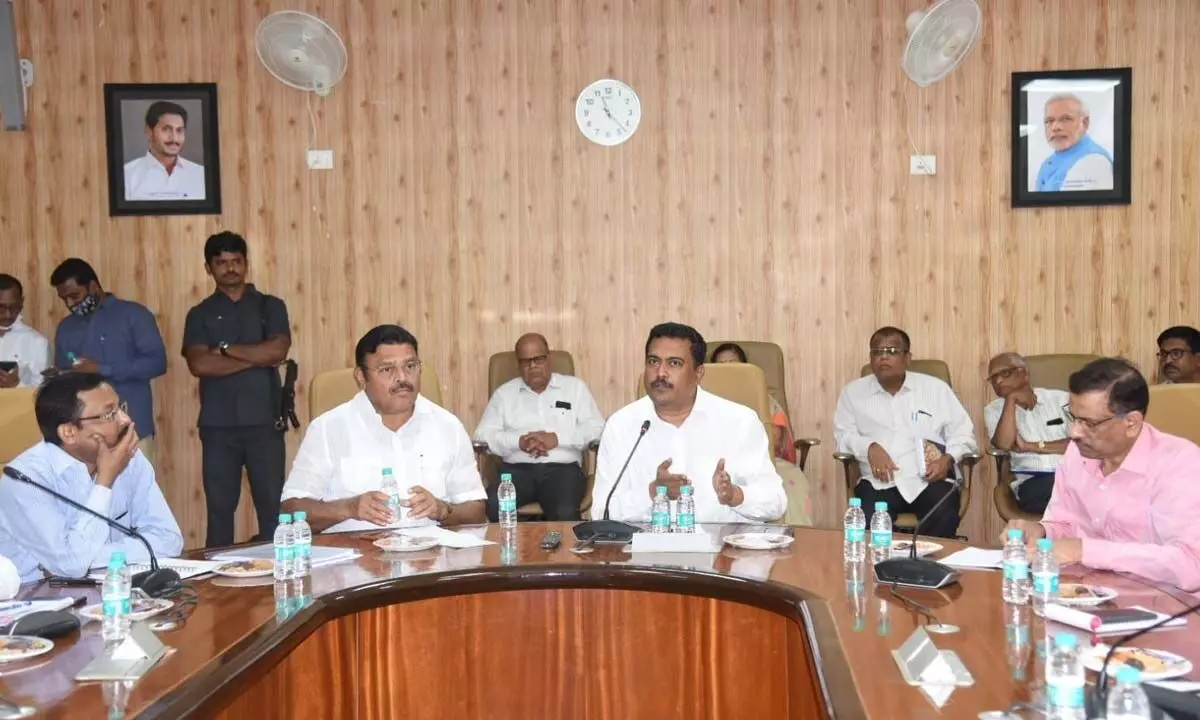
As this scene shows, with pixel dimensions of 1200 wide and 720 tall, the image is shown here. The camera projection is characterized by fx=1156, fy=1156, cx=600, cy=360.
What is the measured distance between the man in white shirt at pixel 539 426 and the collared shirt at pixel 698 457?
1537mm

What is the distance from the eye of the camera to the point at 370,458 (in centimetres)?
347

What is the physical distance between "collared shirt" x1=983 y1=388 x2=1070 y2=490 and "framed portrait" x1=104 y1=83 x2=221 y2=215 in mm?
3994

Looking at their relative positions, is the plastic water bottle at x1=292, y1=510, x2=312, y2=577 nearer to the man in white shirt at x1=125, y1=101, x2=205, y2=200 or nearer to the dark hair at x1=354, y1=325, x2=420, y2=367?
the dark hair at x1=354, y1=325, x2=420, y2=367

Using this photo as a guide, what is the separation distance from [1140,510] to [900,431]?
2.61m

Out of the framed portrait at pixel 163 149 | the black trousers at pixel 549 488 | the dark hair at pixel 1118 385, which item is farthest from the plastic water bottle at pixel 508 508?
the framed portrait at pixel 163 149

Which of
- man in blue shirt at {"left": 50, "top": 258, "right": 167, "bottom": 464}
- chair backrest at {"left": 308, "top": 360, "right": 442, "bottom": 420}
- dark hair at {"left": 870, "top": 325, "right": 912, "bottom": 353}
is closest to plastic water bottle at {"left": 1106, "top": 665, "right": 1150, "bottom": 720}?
chair backrest at {"left": 308, "top": 360, "right": 442, "bottom": 420}

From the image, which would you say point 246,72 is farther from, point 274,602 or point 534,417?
point 274,602

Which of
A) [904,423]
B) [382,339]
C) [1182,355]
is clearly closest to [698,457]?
[382,339]

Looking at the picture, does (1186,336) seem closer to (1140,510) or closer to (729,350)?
(729,350)

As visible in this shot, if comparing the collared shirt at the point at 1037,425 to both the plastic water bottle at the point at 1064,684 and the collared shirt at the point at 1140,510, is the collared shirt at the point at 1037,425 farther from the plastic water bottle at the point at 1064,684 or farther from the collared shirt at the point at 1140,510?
the plastic water bottle at the point at 1064,684

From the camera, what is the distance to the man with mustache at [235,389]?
5.39m

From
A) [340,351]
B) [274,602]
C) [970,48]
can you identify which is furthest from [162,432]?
[970,48]

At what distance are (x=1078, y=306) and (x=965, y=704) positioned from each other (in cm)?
475

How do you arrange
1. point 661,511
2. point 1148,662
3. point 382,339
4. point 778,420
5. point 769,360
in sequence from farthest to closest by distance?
point 769,360 → point 778,420 → point 382,339 → point 661,511 → point 1148,662
